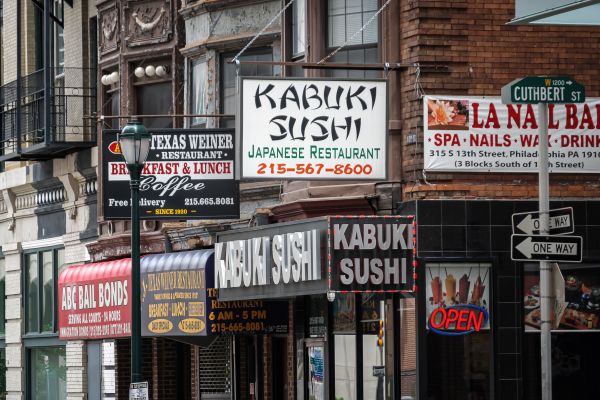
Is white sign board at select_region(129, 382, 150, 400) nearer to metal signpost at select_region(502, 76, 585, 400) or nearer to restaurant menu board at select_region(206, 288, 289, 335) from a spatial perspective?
restaurant menu board at select_region(206, 288, 289, 335)

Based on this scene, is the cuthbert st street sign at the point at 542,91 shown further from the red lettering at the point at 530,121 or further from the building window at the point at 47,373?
the building window at the point at 47,373

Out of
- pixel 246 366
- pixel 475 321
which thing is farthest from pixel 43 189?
pixel 475 321

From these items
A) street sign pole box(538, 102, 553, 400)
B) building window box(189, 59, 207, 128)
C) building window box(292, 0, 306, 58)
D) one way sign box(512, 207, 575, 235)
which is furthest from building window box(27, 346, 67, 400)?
street sign pole box(538, 102, 553, 400)

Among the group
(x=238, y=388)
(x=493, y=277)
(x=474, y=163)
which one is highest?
(x=474, y=163)

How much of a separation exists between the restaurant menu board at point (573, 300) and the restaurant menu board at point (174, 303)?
19.3 feet

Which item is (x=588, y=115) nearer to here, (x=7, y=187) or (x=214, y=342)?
(x=214, y=342)

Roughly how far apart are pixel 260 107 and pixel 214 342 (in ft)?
24.3

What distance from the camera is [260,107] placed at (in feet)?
68.1

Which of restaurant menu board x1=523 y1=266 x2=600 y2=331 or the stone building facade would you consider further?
the stone building facade

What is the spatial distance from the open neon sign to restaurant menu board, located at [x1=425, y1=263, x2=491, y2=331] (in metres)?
0.02

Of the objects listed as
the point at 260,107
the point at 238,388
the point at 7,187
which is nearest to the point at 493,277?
the point at 260,107

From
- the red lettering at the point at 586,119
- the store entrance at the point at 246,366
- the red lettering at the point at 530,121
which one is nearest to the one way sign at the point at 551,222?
the red lettering at the point at 530,121

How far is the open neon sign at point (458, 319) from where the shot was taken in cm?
2083

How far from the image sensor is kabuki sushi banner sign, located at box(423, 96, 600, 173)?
2122 cm
